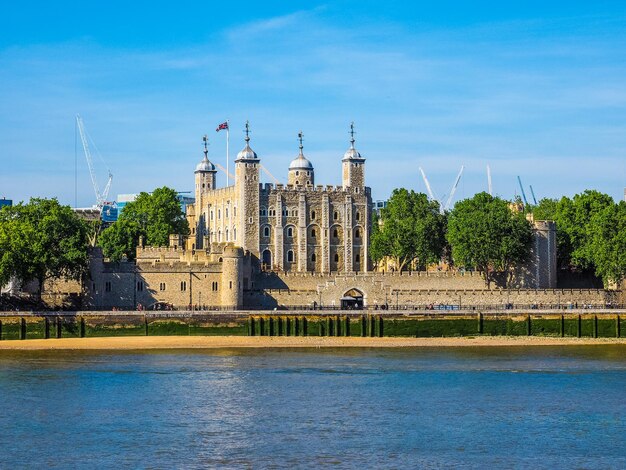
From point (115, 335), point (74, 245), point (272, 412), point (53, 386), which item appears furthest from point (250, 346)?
point (272, 412)

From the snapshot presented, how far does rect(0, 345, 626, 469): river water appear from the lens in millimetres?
48719

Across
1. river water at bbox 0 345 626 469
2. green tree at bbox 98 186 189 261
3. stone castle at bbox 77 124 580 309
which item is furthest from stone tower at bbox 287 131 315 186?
river water at bbox 0 345 626 469

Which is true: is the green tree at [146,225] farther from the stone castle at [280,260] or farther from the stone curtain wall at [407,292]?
the stone curtain wall at [407,292]

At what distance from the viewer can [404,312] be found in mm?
94625

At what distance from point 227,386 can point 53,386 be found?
28.9 feet

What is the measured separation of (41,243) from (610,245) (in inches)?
1771

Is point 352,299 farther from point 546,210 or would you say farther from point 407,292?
point 546,210

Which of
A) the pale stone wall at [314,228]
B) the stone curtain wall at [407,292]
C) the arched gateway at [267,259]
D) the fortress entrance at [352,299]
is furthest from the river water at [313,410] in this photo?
the pale stone wall at [314,228]

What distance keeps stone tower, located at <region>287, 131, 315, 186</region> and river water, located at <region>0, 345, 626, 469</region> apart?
164 ft

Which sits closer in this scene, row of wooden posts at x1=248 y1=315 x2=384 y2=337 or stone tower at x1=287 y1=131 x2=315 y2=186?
row of wooden posts at x1=248 y1=315 x2=384 y2=337

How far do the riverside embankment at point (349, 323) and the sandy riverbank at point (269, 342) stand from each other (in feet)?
3.60

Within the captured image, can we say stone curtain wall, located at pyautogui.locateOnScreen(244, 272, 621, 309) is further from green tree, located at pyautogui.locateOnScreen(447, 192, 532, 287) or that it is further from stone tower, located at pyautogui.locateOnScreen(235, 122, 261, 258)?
stone tower, located at pyautogui.locateOnScreen(235, 122, 261, 258)

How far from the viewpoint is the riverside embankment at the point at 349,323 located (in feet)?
301

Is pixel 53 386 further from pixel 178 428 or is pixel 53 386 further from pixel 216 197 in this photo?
pixel 216 197
